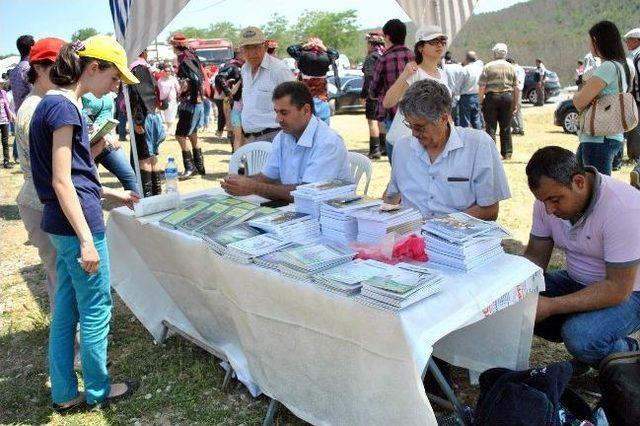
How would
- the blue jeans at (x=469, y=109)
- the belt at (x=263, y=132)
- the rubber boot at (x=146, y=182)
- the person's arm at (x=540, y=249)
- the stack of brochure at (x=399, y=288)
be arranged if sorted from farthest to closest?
1. the blue jeans at (x=469, y=109)
2. the rubber boot at (x=146, y=182)
3. the belt at (x=263, y=132)
4. the person's arm at (x=540, y=249)
5. the stack of brochure at (x=399, y=288)

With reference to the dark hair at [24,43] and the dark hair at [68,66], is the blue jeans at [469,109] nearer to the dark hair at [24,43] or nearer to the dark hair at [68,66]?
the dark hair at [24,43]

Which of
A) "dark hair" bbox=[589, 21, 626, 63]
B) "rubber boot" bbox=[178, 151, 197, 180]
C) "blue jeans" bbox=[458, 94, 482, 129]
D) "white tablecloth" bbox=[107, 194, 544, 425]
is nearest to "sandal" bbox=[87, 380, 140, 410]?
"white tablecloth" bbox=[107, 194, 544, 425]

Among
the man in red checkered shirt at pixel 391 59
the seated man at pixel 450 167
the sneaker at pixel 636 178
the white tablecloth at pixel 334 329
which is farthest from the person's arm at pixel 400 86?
the white tablecloth at pixel 334 329

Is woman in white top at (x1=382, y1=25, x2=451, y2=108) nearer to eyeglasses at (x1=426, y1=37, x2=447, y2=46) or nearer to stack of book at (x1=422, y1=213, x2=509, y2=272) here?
eyeglasses at (x1=426, y1=37, x2=447, y2=46)

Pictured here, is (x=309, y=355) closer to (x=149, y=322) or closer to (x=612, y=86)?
(x=149, y=322)

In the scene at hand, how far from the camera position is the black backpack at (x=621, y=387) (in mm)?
1995

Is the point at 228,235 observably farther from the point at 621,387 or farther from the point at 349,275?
the point at 621,387

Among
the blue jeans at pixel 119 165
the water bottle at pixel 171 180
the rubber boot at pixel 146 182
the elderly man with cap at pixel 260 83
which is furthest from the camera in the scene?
the rubber boot at pixel 146 182

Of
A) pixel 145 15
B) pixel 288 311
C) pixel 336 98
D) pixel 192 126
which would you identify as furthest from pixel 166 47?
pixel 288 311

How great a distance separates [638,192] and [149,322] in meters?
2.48

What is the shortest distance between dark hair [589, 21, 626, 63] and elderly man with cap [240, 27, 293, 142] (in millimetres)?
2392

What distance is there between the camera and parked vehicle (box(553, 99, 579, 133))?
34.0ft

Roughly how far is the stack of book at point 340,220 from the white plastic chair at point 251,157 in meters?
1.87

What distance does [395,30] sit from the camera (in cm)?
581
